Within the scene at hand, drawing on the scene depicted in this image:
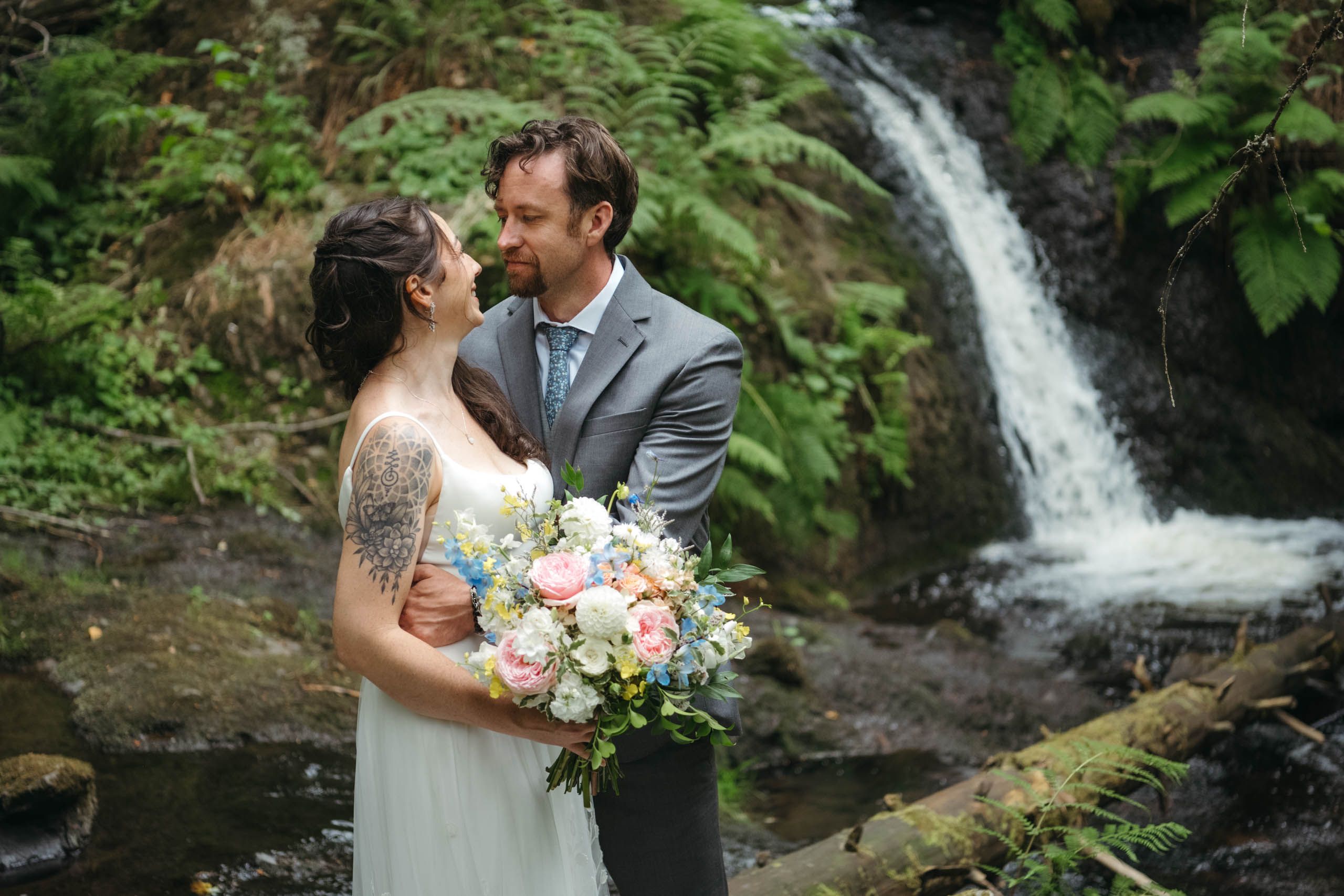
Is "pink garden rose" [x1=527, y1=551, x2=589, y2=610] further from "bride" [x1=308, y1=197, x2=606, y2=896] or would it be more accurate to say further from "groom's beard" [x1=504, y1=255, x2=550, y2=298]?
"groom's beard" [x1=504, y1=255, x2=550, y2=298]

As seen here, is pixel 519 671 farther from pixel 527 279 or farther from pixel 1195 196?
pixel 1195 196

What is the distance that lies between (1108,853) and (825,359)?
5176 mm

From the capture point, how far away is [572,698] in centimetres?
218

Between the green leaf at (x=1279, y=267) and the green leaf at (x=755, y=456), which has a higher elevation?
the green leaf at (x=1279, y=267)

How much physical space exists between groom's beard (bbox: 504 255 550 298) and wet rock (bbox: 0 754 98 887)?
2289mm

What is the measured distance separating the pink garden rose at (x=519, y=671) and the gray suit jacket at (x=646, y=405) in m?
0.71

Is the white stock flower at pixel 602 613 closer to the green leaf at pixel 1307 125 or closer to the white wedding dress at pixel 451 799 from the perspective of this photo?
the white wedding dress at pixel 451 799

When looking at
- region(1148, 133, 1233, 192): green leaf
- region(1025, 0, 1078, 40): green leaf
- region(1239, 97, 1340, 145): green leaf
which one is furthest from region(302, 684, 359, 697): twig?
region(1025, 0, 1078, 40): green leaf

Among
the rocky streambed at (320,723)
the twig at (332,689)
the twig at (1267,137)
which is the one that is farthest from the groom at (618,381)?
the twig at (332,689)

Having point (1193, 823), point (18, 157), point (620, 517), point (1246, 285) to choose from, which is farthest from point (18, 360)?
point (1246, 285)

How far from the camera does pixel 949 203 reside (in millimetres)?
10336

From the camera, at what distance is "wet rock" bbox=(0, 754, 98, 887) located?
3520 millimetres

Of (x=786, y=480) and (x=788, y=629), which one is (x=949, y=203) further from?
(x=788, y=629)

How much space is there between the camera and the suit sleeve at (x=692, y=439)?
2.84 m
